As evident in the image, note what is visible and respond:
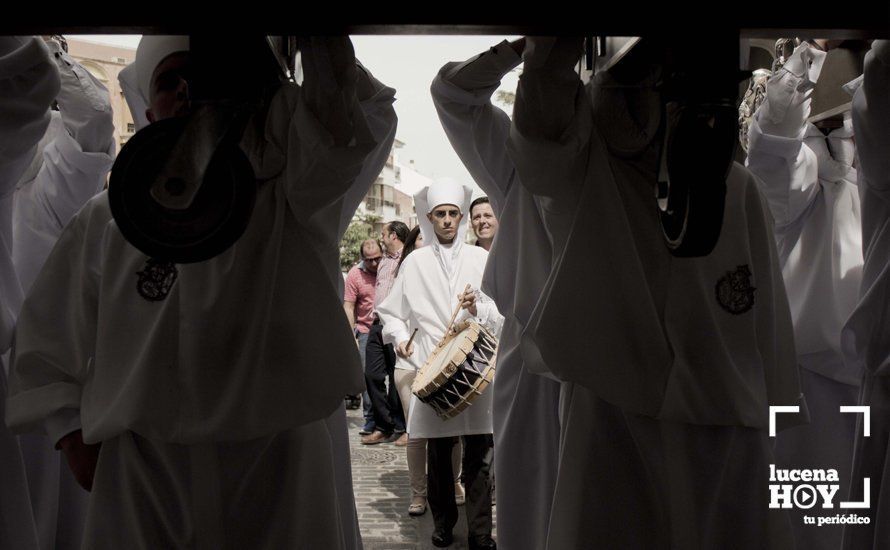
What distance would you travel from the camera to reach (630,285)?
2410mm

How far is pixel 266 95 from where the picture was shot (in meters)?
2.29

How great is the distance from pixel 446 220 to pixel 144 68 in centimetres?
352

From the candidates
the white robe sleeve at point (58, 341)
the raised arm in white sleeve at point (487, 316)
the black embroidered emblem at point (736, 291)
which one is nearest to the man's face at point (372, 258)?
the raised arm in white sleeve at point (487, 316)

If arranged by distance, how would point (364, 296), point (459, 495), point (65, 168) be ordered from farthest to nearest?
point (364, 296)
point (459, 495)
point (65, 168)

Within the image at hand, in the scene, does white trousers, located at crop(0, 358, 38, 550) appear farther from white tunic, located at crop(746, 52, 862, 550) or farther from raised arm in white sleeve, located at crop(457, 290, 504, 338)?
raised arm in white sleeve, located at crop(457, 290, 504, 338)

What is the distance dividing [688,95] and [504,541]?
2.28 meters

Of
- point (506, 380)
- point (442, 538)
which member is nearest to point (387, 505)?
point (442, 538)

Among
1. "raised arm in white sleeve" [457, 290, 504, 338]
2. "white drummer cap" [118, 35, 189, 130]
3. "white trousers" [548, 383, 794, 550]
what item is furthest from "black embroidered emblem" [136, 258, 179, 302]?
"raised arm in white sleeve" [457, 290, 504, 338]

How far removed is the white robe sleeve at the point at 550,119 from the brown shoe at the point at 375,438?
6.76 metres

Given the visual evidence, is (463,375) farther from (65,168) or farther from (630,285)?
(630,285)

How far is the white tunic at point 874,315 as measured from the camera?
9.75 feet

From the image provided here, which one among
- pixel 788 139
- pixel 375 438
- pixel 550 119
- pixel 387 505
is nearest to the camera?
pixel 550 119

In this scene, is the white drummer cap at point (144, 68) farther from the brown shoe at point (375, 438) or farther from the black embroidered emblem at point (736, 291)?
the brown shoe at point (375, 438)

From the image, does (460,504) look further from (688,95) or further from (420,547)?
(688,95)
